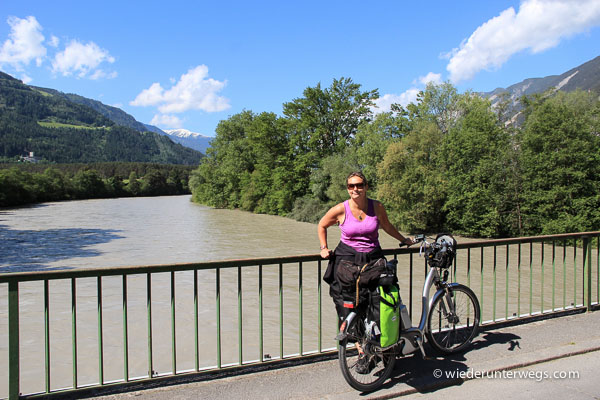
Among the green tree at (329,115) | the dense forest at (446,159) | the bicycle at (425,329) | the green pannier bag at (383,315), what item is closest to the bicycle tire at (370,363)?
the bicycle at (425,329)

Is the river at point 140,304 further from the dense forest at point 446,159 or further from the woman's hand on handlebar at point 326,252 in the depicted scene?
the dense forest at point 446,159

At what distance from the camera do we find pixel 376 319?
3428mm

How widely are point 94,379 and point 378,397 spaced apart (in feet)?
20.3

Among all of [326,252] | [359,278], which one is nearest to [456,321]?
[359,278]

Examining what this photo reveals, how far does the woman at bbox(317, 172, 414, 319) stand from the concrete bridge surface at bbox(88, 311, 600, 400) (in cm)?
65

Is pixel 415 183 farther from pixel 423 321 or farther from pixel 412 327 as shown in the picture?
pixel 412 327

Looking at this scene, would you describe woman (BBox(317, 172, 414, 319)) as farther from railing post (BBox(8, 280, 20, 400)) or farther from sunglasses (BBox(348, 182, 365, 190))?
railing post (BBox(8, 280, 20, 400))

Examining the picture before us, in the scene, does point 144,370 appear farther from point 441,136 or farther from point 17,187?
point 17,187

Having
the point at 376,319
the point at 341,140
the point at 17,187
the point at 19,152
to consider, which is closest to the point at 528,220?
the point at 341,140

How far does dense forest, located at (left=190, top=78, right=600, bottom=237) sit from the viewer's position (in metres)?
25.6

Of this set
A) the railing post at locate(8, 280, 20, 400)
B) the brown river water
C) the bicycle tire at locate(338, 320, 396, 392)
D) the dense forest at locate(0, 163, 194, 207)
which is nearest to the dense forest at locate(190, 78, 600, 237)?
the brown river water

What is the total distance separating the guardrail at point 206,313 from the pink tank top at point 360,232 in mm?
569

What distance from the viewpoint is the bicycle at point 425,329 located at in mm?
3449

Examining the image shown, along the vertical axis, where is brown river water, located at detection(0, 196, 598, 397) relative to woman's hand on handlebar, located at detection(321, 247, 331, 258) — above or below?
below
